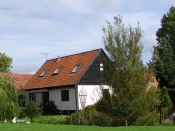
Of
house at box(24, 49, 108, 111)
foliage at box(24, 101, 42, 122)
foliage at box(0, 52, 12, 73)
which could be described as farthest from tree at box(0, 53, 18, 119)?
foliage at box(0, 52, 12, 73)

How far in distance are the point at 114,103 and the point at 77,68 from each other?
1717cm

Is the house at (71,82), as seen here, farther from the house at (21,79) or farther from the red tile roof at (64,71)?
the house at (21,79)

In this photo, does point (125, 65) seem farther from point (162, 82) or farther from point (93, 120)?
point (162, 82)

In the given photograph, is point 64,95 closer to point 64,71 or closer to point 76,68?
point 64,71

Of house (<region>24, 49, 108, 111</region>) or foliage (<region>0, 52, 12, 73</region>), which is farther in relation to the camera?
foliage (<region>0, 52, 12, 73</region>)

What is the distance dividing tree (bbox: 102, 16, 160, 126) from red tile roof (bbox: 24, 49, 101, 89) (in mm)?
14504

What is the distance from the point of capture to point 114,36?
872 inches

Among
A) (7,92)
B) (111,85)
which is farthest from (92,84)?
(111,85)

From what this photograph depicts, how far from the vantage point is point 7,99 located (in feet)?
84.0

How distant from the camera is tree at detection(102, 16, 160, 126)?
69.7 ft

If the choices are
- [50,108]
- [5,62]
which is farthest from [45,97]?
[5,62]

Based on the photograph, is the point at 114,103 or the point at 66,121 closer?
the point at 114,103

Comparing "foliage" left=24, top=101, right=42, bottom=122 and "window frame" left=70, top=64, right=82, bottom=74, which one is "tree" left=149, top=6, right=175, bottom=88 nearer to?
"window frame" left=70, top=64, right=82, bottom=74

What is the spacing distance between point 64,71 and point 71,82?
3460 millimetres
